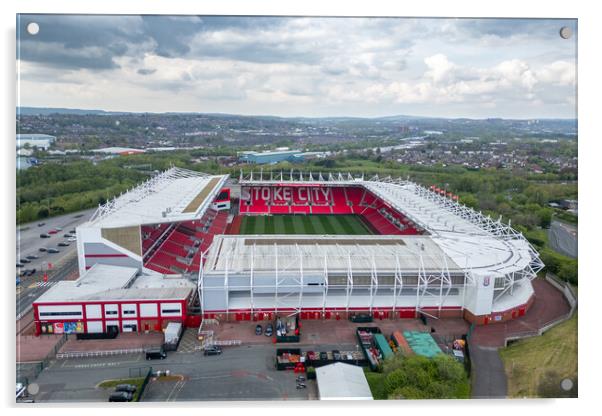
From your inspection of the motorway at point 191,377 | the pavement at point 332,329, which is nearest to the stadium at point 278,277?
the pavement at point 332,329

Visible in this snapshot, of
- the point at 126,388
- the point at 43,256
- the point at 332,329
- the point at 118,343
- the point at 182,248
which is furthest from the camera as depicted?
the point at 43,256

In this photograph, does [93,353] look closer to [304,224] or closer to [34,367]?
[34,367]

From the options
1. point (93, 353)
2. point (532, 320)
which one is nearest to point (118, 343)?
point (93, 353)

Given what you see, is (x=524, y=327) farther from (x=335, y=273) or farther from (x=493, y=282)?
(x=335, y=273)

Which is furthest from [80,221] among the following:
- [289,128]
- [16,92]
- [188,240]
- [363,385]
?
[289,128]

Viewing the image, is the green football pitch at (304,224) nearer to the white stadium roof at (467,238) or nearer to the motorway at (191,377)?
the white stadium roof at (467,238)

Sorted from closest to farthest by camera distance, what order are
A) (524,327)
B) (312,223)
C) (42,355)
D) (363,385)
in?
(363,385) < (42,355) < (524,327) < (312,223)
